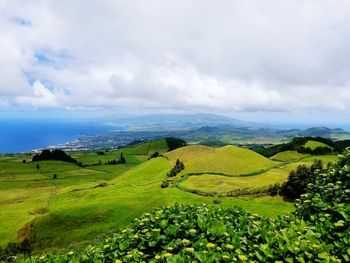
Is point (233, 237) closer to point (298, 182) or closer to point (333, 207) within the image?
point (333, 207)

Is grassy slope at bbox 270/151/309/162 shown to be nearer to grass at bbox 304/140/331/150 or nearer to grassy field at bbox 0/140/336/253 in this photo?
grass at bbox 304/140/331/150

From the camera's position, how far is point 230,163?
125188 millimetres

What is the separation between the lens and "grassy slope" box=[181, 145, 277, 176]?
118 metres

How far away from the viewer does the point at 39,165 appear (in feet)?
654

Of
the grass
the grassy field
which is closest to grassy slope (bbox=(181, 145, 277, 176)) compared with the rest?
the grassy field

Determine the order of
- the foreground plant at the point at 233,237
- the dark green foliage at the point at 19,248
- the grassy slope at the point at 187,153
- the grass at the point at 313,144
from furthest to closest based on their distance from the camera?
1. the grass at the point at 313,144
2. the grassy slope at the point at 187,153
3. the dark green foliage at the point at 19,248
4. the foreground plant at the point at 233,237

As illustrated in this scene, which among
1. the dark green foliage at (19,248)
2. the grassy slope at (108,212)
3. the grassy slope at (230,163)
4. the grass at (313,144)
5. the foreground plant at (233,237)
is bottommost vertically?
the dark green foliage at (19,248)

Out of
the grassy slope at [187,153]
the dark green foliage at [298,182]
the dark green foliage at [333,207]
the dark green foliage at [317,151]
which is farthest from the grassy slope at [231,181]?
the dark green foliage at [333,207]

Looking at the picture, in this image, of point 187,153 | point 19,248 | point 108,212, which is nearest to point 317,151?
point 187,153

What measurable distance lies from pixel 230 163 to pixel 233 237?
4595 inches

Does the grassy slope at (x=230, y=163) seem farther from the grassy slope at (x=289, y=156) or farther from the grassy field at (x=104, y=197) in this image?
the grassy slope at (x=289, y=156)

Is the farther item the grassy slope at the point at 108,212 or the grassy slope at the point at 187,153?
the grassy slope at the point at 187,153

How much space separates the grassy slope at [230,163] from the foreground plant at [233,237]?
102493 millimetres

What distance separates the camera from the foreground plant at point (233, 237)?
9.36 m
